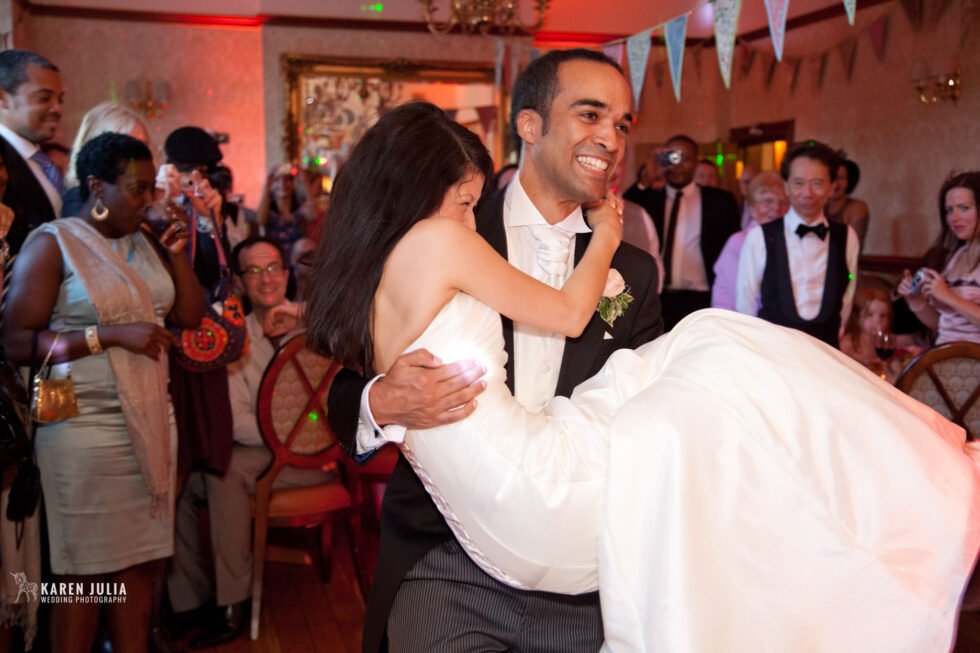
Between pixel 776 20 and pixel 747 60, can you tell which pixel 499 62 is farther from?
pixel 776 20

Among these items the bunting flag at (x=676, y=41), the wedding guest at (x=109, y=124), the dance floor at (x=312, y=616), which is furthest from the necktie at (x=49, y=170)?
the bunting flag at (x=676, y=41)

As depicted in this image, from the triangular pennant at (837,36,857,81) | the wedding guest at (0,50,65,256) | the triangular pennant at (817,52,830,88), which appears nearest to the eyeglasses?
the wedding guest at (0,50,65,256)

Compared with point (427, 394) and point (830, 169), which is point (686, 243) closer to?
point (830, 169)

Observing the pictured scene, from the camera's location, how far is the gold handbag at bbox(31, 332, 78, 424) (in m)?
2.77

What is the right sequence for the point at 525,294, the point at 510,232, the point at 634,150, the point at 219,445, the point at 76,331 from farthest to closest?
the point at 634,150 → the point at 219,445 → the point at 76,331 → the point at 510,232 → the point at 525,294

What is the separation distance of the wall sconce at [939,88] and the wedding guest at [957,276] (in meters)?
3.11

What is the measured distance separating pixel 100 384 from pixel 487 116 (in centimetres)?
779

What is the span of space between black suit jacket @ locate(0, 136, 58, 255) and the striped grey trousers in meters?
2.00

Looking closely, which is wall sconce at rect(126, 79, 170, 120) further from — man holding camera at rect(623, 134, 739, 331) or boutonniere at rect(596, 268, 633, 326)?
boutonniere at rect(596, 268, 633, 326)

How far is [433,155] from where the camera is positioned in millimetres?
1937

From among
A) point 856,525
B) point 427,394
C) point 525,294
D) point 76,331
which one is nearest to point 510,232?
point 525,294

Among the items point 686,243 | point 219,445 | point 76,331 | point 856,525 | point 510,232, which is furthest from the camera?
point 686,243

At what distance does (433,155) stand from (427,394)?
506mm

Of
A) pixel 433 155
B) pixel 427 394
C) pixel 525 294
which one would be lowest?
pixel 427 394
